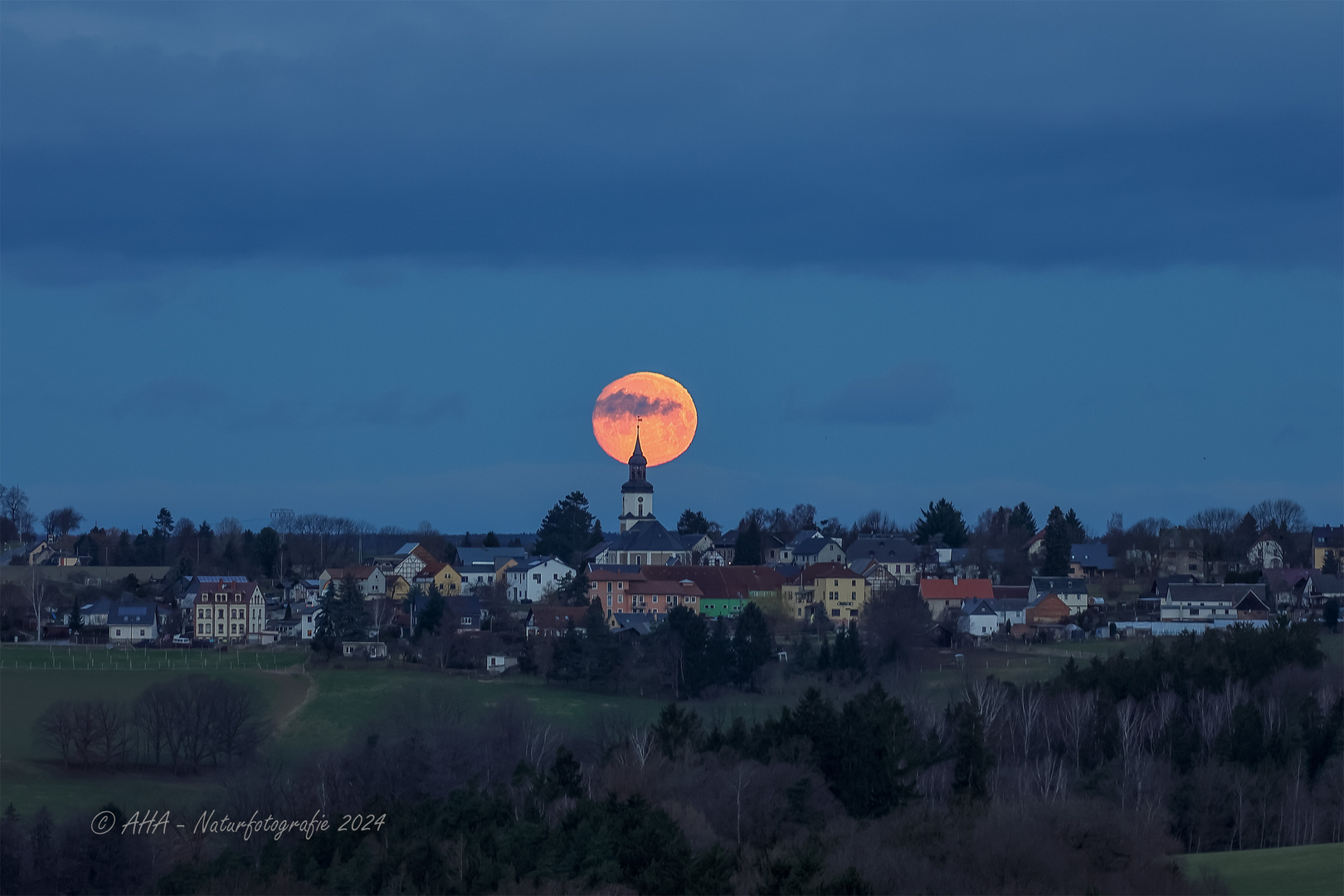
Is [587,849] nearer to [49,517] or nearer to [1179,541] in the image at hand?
[1179,541]

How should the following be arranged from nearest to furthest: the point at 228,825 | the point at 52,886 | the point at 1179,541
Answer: the point at 52,886
the point at 228,825
the point at 1179,541

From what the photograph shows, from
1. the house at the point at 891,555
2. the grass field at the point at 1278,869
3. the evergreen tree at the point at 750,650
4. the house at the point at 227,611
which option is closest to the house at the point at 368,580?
the house at the point at 227,611

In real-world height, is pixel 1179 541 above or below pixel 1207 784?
above

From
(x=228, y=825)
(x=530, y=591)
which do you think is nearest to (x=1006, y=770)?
(x=228, y=825)

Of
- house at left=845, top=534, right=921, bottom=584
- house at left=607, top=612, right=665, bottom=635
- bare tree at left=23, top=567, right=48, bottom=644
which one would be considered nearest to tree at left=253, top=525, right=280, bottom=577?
bare tree at left=23, top=567, right=48, bottom=644

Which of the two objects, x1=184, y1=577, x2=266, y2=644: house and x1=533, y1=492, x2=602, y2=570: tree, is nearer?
x1=184, y1=577, x2=266, y2=644: house

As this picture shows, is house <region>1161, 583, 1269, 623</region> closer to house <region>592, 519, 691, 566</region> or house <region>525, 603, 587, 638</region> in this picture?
house <region>525, 603, 587, 638</region>

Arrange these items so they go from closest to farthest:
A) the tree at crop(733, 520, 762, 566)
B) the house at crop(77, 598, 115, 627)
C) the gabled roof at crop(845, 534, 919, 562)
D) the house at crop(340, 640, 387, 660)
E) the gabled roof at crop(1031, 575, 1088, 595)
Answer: the house at crop(340, 640, 387, 660) → the house at crop(77, 598, 115, 627) → the gabled roof at crop(1031, 575, 1088, 595) → the gabled roof at crop(845, 534, 919, 562) → the tree at crop(733, 520, 762, 566)
